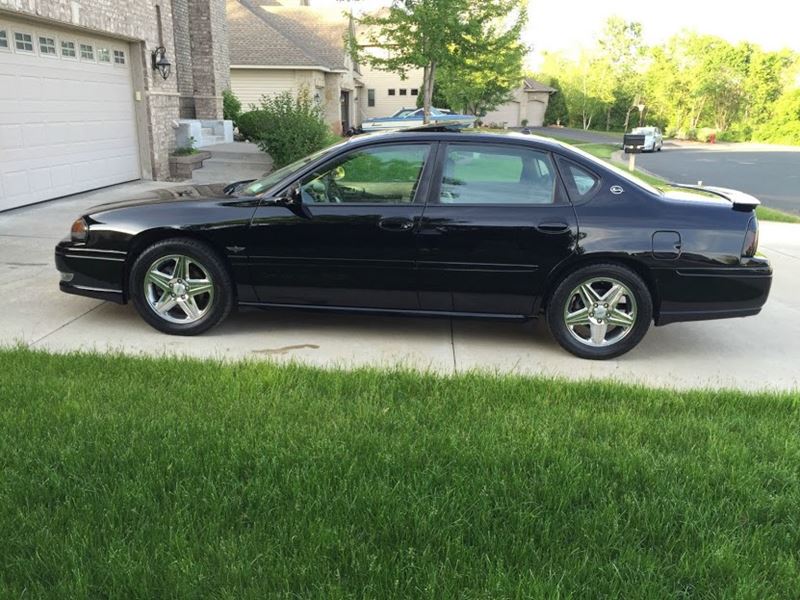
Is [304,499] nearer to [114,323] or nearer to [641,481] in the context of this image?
[641,481]

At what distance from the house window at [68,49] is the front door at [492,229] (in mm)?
8780

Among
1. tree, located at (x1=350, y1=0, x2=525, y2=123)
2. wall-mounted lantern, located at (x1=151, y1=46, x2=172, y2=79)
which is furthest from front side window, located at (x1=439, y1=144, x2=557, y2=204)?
tree, located at (x1=350, y1=0, x2=525, y2=123)

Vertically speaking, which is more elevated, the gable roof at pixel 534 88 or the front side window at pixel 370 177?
the gable roof at pixel 534 88

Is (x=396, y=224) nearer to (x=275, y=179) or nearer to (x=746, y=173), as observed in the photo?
(x=275, y=179)

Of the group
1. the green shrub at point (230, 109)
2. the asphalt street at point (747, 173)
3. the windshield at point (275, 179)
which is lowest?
the asphalt street at point (747, 173)

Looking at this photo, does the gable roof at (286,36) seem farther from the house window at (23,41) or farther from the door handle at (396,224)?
the door handle at (396,224)

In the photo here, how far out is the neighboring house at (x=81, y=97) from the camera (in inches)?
382

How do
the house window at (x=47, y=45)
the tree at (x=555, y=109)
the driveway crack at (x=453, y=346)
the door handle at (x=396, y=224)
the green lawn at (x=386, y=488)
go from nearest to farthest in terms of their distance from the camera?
the green lawn at (x=386, y=488) → the driveway crack at (x=453, y=346) → the door handle at (x=396, y=224) → the house window at (x=47, y=45) → the tree at (x=555, y=109)

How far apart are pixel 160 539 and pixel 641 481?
211 cm

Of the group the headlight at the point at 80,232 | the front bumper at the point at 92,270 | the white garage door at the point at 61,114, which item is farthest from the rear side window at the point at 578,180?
the white garage door at the point at 61,114

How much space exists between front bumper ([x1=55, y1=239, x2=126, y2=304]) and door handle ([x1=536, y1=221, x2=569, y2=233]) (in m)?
3.13

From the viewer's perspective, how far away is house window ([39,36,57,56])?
10.3 meters

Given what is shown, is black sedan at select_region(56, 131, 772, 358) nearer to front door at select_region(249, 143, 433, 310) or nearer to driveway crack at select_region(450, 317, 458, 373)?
front door at select_region(249, 143, 433, 310)

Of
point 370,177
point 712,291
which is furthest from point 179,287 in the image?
point 712,291
